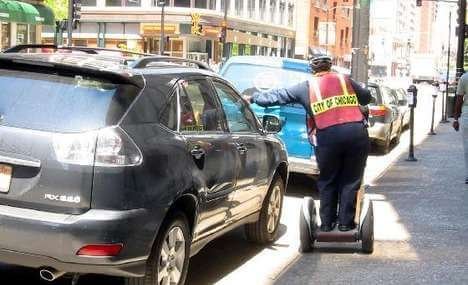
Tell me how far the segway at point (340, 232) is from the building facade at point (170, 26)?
5232cm

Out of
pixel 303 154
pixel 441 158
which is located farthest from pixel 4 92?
pixel 441 158

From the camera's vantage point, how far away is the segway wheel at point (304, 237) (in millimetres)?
6738

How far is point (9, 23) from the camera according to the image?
33.8m

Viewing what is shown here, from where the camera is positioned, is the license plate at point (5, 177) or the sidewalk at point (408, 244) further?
the sidewalk at point (408, 244)

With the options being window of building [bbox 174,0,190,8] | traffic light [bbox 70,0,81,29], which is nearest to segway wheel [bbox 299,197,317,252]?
traffic light [bbox 70,0,81,29]

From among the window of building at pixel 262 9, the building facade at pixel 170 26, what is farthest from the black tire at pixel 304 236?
the window of building at pixel 262 9

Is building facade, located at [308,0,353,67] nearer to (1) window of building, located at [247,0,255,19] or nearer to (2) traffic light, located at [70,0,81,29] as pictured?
(1) window of building, located at [247,0,255,19]

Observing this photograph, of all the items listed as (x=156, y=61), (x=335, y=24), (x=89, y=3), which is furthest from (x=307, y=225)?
(x=335, y=24)

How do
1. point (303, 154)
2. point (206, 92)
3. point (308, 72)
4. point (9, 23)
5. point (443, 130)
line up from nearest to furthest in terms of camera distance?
point (206, 92) < point (303, 154) < point (308, 72) < point (443, 130) < point (9, 23)

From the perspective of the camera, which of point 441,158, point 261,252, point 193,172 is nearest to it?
point 193,172

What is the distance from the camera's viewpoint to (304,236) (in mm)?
6758

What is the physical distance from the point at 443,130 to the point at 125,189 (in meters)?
20.1

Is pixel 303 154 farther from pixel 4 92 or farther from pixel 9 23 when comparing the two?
pixel 9 23

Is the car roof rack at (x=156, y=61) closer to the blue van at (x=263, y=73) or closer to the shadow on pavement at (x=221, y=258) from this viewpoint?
the shadow on pavement at (x=221, y=258)
